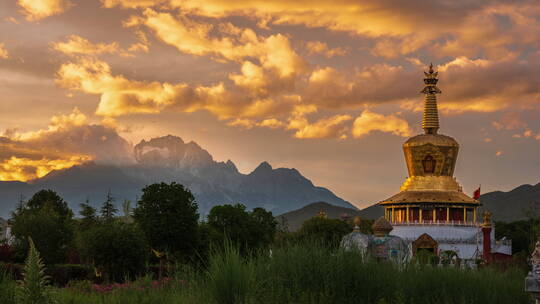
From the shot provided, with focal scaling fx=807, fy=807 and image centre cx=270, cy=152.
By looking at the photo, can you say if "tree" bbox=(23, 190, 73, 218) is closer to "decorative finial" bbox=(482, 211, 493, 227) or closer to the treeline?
the treeline

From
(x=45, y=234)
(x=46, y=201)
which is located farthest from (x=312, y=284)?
(x=46, y=201)

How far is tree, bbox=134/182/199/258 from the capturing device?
53.3 metres

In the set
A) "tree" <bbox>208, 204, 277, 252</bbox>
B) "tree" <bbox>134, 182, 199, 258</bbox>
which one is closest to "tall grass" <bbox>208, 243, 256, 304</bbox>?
"tree" <bbox>134, 182, 199, 258</bbox>

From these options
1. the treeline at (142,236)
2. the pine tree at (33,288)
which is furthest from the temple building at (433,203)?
the pine tree at (33,288)

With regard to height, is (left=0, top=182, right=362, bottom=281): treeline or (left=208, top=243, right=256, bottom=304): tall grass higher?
(left=0, top=182, right=362, bottom=281): treeline

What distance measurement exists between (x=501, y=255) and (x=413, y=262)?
190 feet

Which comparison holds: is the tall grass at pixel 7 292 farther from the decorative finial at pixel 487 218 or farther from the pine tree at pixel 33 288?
the decorative finial at pixel 487 218

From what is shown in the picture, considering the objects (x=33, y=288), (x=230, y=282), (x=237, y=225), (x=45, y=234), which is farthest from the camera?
(x=237, y=225)

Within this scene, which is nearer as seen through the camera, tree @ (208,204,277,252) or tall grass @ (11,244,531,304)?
tall grass @ (11,244,531,304)

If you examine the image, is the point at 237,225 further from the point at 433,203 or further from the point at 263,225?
the point at 433,203

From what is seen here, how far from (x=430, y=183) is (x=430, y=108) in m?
10.0

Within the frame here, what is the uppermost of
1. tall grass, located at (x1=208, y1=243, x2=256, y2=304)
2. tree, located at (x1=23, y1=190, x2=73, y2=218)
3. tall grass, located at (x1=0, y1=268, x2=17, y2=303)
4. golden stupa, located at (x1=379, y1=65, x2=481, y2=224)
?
golden stupa, located at (x1=379, y1=65, x2=481, y2=224)

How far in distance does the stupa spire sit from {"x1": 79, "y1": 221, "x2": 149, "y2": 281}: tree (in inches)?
2243

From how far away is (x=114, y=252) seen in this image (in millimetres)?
45438
